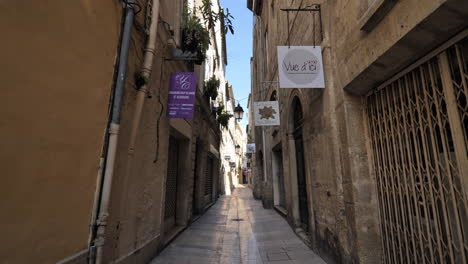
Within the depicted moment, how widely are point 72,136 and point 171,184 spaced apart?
416 centimetres

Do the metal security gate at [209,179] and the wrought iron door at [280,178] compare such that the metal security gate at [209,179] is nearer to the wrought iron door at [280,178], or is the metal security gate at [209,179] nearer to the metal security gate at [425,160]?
the wrought iron door at [280,178]

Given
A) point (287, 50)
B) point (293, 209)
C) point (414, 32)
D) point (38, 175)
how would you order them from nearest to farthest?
point (38, 175) → point (414, 32) → point (287, 50) → point (293, 209)

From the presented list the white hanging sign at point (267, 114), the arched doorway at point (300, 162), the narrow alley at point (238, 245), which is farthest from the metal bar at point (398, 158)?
the white hanging sign at point (267, 114)

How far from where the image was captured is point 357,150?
3143mm

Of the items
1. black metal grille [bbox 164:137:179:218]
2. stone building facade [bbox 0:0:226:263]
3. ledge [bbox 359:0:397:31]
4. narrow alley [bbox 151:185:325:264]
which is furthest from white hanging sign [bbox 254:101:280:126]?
ledge [bbox 359:0:397:31]

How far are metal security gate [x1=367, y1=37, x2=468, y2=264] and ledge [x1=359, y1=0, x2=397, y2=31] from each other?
2.28ft

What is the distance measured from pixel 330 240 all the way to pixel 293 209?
245cm

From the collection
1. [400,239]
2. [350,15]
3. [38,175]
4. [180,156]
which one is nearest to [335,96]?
[350,15]

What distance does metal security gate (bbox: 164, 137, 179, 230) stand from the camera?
5.76 m

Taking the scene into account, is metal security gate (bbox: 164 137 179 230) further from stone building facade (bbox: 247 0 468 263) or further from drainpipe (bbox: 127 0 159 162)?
stone building facade (bbox: 247 0 468 263)

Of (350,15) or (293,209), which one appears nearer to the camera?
(350,15)

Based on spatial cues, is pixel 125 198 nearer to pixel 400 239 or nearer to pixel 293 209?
pixel 400 239

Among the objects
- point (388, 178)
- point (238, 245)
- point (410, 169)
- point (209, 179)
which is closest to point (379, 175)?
point (388, 178)

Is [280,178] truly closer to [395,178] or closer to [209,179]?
[209,179]
